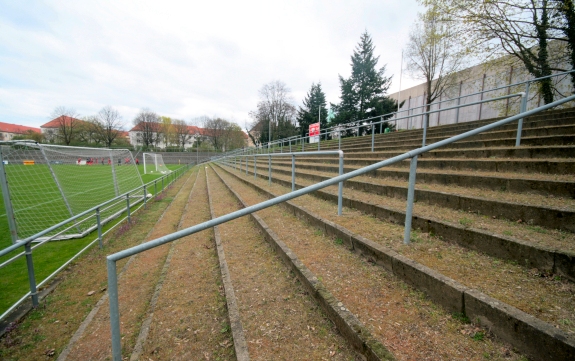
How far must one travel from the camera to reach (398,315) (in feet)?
5.31

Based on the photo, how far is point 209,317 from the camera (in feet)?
7.00

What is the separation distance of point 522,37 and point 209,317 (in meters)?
13.6

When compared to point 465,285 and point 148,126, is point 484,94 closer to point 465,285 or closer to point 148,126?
point 465,285

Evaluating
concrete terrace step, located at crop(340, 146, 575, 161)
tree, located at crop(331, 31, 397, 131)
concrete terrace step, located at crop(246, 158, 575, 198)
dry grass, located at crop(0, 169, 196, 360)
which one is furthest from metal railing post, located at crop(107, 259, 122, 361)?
tree, located at crop(331, 31, 397, 131)

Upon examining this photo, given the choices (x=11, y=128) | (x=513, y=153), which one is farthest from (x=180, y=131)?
(x=513, y=153)

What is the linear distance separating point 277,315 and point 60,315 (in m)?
2.92

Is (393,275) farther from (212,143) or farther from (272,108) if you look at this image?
(212,143)

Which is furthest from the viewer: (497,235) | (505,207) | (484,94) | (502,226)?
(484,94)

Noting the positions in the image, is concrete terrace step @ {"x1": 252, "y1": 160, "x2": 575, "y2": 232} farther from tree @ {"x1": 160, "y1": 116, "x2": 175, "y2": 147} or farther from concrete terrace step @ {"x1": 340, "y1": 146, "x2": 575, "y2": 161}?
tree @ {"x1": 160, "y1": 116, "x2": 175, "y2": 147}

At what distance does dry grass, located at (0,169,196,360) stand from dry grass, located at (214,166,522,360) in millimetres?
2255

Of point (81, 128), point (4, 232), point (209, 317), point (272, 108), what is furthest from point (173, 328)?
point (81, 128)

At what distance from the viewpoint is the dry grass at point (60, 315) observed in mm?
2342

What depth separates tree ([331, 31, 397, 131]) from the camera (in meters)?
26.5

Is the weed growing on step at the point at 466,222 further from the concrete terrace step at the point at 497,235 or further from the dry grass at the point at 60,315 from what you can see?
the dry grass at the point at 60,315
